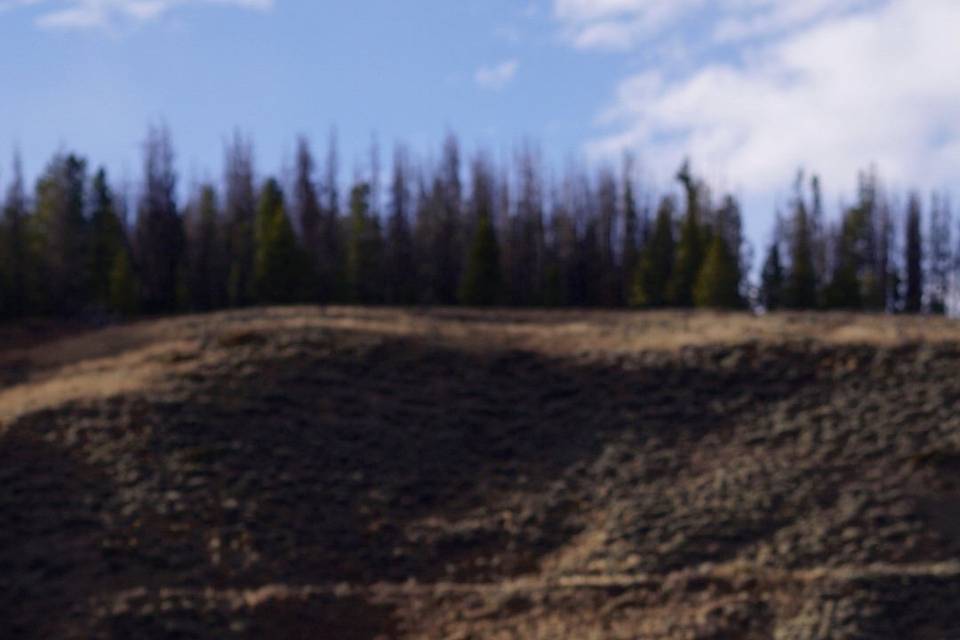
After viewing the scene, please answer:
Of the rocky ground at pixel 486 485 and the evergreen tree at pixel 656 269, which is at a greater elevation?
the evergreen tree at pixel 656 269

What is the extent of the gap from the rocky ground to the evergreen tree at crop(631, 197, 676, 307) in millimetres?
24257

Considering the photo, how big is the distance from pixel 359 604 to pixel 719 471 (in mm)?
7421

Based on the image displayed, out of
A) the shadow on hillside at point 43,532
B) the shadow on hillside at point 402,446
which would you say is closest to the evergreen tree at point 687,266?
the shadow on hillside at point 402,446

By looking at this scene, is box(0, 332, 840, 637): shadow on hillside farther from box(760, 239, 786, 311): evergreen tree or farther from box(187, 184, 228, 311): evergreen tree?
box(760, 239, 786, 311): evergreen tree

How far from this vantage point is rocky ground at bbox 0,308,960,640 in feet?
63.3

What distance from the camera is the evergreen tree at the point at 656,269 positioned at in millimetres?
57344

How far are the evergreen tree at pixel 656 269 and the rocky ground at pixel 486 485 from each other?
24.3 m

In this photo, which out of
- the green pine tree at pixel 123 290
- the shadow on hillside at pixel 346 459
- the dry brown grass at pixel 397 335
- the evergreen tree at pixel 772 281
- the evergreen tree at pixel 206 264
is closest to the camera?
the shadow on hillside at pixel 346 459

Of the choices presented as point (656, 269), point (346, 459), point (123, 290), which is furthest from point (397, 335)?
point (656, 269)

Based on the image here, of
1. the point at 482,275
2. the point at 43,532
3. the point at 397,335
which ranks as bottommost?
the point at 43,532

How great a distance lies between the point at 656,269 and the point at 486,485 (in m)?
35.3

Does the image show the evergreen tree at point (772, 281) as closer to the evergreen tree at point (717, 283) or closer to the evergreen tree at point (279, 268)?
the evergreen tree at point (717, 283)

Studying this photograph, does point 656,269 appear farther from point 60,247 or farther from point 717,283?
point 60,247

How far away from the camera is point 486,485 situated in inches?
961
